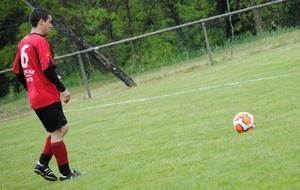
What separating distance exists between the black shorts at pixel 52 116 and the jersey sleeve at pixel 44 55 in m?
0.51

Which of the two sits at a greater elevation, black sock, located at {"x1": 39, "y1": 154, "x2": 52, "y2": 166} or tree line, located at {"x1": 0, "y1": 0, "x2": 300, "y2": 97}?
black sock, located at {"x1": 39, "y1": 154, "x2": 52, "y2": 166}

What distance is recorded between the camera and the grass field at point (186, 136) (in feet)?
20.9

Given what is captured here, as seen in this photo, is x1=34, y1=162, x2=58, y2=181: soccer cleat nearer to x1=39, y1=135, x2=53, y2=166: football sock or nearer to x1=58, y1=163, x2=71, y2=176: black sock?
x1=39, y1=135, x2=53, y2=166: football sock

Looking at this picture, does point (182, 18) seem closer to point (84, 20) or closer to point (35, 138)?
point (84, 20)

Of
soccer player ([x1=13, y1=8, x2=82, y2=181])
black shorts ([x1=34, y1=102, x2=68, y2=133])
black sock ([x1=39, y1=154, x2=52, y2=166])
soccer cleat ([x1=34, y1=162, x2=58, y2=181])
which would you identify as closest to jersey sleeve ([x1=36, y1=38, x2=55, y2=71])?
soccer player ([x1=13, y1=8, x2=82, y2=181])

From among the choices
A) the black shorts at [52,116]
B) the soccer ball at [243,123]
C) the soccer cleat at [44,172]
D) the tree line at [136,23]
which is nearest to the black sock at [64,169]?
the soccer cleat at [44,172]

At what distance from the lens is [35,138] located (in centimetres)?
1292

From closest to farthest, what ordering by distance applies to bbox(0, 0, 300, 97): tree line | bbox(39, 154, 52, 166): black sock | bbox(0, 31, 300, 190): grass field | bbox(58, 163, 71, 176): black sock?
bbox(0, 31, 300, 190): grass field
bbox(58, 163, 71, 176): black sock
bbox(39, 154, 52, 166): black sock
bbox(0, 0, 300, 97): tree line

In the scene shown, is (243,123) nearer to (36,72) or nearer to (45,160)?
(45,160)

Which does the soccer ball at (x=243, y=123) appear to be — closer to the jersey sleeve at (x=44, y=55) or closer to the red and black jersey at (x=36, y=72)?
the red and black jersey at (x=36, y=72)

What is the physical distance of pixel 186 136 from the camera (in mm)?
8859

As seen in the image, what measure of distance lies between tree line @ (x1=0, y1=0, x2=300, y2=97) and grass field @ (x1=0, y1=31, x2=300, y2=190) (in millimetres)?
5349

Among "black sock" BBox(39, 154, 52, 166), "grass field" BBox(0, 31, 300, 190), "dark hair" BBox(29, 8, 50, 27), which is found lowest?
"grass field" BBox(0, 31, 300, 190)

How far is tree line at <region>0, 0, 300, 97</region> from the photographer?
23812 mm
